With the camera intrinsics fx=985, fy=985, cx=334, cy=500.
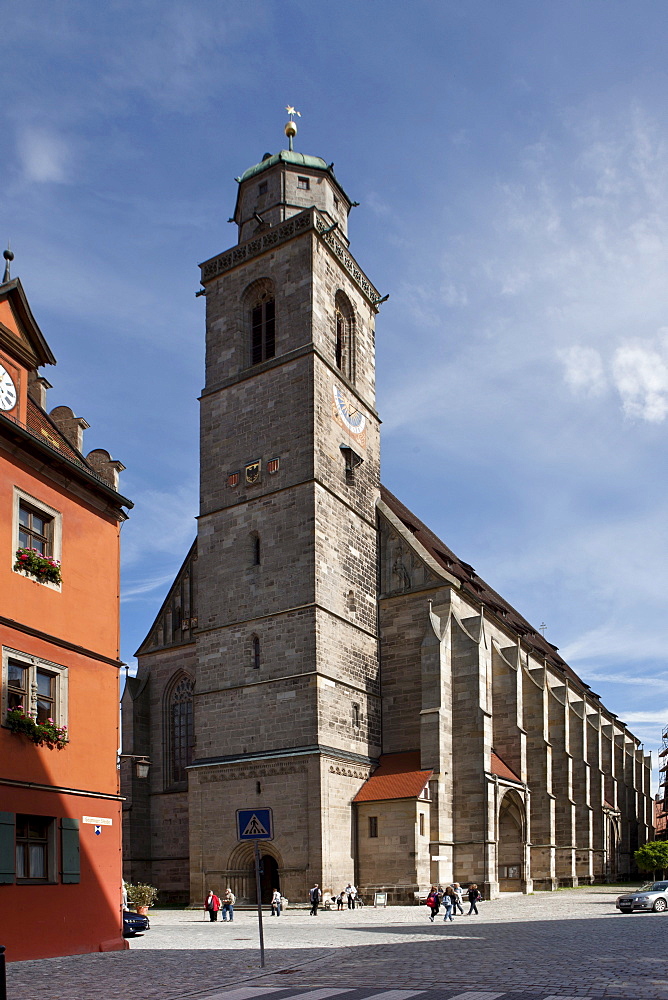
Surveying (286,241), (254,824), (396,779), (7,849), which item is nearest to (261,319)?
(286,241)

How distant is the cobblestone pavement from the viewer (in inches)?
406

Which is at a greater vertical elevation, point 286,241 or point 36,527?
point 286,241

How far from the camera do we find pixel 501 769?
115ft

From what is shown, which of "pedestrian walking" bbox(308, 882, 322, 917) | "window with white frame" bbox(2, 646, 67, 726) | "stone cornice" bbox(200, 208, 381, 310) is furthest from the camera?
"stone cornice" bbox(200, 208, 381, 310)

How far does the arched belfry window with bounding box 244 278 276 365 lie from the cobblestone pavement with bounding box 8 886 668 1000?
20.2 meters

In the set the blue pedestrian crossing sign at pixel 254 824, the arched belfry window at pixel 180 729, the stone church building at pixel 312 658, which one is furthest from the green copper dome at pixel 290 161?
the blue pedestrian crossing sign at pixel 254 824

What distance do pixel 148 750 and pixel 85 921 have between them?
68.1 feet

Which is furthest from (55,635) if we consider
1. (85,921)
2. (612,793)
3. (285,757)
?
(612,793)

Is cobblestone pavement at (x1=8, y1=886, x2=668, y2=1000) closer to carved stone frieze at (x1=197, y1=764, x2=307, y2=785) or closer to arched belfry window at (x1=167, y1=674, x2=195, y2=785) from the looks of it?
carved stone frieze at (x1=197, y1=764, x2=307, y2=785)

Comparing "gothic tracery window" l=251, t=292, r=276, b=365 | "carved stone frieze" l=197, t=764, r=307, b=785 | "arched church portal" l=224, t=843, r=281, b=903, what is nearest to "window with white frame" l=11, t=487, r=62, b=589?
"carved stone frieze" l=197, t=764, r=307, b=785

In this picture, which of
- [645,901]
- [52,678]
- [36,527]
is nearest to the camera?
[52,678]

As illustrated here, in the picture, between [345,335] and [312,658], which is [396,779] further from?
[345,335]

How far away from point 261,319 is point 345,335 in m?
3.57

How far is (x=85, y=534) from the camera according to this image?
1788 cm
